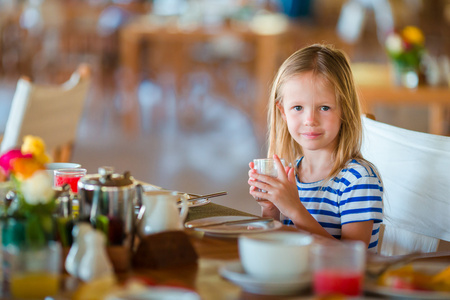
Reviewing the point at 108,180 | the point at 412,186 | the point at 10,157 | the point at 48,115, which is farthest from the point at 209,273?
the point at 48,115

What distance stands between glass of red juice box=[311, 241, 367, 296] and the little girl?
0.60 meters

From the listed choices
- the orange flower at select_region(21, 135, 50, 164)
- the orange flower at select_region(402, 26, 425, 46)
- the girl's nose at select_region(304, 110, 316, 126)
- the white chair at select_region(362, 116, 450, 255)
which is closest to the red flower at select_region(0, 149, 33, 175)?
the orange flower at select_region(21, 135, 50, 164)

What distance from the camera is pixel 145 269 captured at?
1.05m

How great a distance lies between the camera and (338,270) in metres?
0.88

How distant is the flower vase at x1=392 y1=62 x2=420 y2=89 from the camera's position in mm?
4004

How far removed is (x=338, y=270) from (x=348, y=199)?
69cm

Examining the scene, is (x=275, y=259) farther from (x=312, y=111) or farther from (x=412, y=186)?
(x=412, y=186)

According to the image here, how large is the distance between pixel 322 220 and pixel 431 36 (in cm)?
912

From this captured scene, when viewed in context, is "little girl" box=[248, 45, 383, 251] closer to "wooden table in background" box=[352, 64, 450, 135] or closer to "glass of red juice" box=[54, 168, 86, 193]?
"glass of red juice" box=[54, 168, 86, 193]

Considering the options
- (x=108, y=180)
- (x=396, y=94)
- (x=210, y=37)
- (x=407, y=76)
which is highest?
(x=210, y=37)

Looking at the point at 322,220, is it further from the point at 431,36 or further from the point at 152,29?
the point at 431,36

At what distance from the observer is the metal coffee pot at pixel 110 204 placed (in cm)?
108

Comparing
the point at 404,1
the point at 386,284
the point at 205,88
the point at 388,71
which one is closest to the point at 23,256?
the point at 386,284

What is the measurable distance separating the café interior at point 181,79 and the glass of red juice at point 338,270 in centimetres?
301
